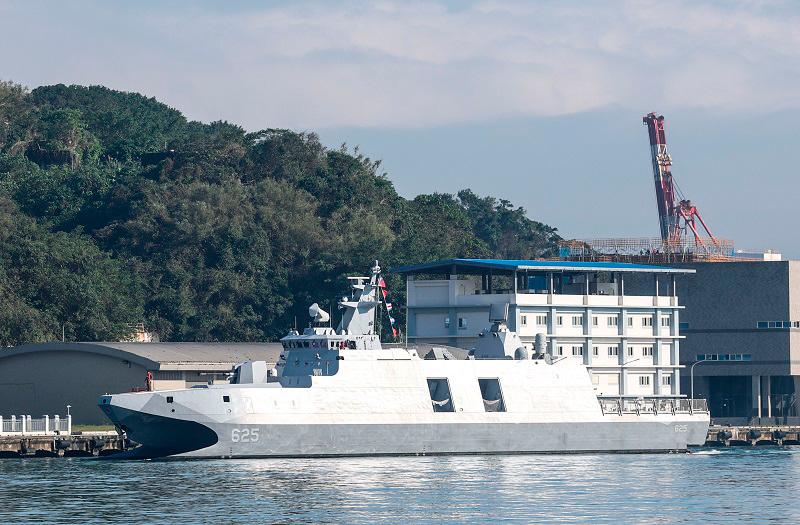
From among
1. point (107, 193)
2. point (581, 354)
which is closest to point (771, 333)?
point (581, 354)

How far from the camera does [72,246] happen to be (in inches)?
4040

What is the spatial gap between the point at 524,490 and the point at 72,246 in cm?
5830

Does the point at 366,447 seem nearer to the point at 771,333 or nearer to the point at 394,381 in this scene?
the point at 394,381

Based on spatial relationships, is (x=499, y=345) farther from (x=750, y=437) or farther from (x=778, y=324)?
(x=778, y=324)

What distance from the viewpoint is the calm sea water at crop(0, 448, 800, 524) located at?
4484 centimetres

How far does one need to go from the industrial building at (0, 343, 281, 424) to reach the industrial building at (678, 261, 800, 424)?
123 feet

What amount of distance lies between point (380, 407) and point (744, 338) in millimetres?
44172

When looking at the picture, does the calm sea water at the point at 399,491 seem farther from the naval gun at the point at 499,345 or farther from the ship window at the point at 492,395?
the naval gun at the point at 499,345

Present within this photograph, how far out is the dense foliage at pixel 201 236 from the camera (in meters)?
98.0

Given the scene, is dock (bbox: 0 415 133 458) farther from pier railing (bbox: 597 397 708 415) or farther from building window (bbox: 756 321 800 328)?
building window (bbox: 756 321 800 328)

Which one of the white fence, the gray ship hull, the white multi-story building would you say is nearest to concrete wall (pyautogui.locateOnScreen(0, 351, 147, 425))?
the white fence

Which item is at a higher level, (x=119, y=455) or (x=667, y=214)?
(x=667, y=214)

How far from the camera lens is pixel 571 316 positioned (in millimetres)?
89938

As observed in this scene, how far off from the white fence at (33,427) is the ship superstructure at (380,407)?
8111 mm
